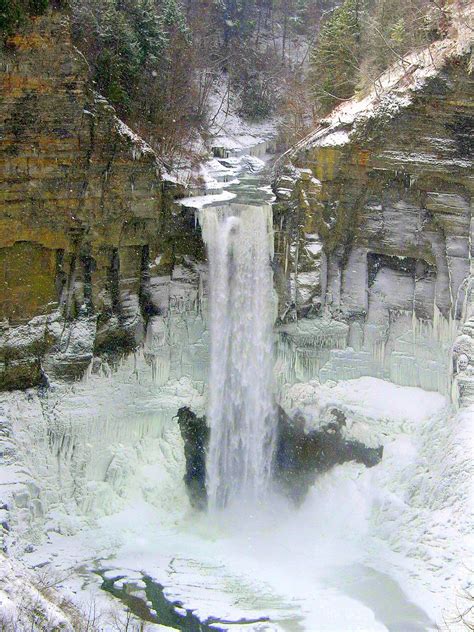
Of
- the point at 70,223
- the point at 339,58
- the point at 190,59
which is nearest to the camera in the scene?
the point at 70,223

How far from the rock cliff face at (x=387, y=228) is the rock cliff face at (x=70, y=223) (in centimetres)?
334

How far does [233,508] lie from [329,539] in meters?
2.84

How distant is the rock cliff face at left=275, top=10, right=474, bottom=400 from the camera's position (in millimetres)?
20625

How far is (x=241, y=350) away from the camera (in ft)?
72.0

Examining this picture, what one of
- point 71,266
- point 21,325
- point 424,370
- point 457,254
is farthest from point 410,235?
point 21,325

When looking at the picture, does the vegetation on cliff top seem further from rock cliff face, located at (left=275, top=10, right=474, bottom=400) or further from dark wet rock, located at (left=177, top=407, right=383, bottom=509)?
dark wet rock, located at (left=177, top=407, right=383, bottom=509)

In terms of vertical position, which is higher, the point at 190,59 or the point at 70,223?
the point at 190,59

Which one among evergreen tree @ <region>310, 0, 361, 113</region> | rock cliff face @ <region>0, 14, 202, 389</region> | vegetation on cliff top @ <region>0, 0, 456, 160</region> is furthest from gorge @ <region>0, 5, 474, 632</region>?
evergreen tree @ <region>310, 0, 361, 113</region>

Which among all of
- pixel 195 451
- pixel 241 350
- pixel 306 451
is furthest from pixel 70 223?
pixel 306 451

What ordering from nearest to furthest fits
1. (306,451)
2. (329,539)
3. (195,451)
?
1. (329,539)
2. (195,451)
3. (306,451)

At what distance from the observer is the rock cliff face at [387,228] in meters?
20.6

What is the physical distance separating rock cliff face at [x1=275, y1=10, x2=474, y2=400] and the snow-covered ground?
3.62 ft

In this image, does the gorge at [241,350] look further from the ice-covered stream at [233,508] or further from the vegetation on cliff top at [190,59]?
the vegetation on cliff top at [190,59]

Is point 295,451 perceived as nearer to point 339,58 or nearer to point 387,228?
point 387,228
